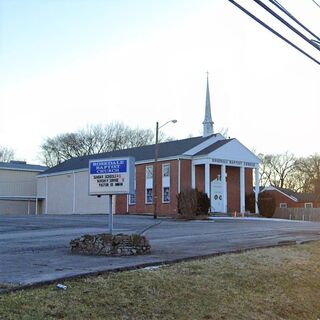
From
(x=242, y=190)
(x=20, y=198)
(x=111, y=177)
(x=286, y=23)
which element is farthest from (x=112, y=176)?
(x=20, y=198)

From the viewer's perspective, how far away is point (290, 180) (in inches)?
3935

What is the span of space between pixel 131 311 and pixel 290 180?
3796 inches

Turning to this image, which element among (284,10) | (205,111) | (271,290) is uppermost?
(205,111)

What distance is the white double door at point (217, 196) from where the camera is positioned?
4812 centimetres

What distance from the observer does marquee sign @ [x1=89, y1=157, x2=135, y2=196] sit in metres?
13.1

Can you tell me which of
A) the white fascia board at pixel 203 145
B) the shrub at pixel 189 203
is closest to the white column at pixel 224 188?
the white fascia board at pixel 203 145

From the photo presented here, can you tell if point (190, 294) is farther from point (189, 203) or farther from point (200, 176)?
point (200, 176)

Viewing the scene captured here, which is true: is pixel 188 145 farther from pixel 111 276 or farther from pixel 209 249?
pixel 111 276

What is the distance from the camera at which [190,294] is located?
819 centimetres

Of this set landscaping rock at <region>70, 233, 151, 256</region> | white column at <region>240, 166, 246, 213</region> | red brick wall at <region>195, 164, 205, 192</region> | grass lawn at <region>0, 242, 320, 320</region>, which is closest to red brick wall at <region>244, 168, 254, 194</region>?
white column at <region>240, 166, 246, 213</region>

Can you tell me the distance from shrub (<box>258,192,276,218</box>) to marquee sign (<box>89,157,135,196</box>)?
1465 inches

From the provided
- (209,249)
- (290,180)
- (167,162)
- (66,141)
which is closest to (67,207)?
(167,162)

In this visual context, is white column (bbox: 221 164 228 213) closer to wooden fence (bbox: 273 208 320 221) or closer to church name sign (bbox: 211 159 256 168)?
church name sign (bbox: 211 159 256 168)

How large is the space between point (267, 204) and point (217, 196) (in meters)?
4.82
